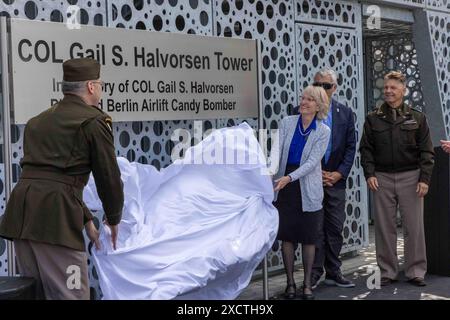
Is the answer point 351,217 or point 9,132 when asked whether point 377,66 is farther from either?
point 9,132

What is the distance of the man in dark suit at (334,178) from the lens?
652cm

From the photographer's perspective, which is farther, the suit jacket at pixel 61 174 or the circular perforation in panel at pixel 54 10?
the circular perforation in panel at pixel 54 10

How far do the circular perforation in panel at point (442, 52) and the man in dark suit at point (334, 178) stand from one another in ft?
9.92

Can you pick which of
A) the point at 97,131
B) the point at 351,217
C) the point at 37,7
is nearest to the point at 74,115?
the point at 97,131

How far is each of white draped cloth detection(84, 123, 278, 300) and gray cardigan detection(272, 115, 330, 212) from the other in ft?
1.88

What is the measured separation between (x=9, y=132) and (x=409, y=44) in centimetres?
675

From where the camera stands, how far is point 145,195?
5.25m

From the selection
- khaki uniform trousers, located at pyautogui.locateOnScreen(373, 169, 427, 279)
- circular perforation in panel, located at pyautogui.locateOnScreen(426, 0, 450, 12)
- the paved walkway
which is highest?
circular perforation in panel, located at pyautogui.locateOnScreen(426, 0, 450, 12)

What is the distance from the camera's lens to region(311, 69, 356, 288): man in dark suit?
257 inches

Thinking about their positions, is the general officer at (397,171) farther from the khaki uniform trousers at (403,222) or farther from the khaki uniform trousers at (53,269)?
the khaki uniform trousers at (53,269)

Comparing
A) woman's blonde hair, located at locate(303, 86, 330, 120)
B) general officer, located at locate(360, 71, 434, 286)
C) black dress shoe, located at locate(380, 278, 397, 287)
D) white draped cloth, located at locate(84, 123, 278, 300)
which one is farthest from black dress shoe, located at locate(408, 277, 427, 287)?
white draped cloth, located at locate(84, 123, 278, 300)

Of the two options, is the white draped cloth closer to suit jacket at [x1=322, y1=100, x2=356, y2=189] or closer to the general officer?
suit jacket at [x1=322, y1=100, x2=356, y2=189]

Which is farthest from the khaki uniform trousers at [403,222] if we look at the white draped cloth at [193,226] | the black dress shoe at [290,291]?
the white draped cloth at [193,226]

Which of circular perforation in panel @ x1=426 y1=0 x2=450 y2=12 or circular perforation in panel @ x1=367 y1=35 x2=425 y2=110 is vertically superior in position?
circular perforation in panel @ x1=426 y1=0 x2=450 y2=12
